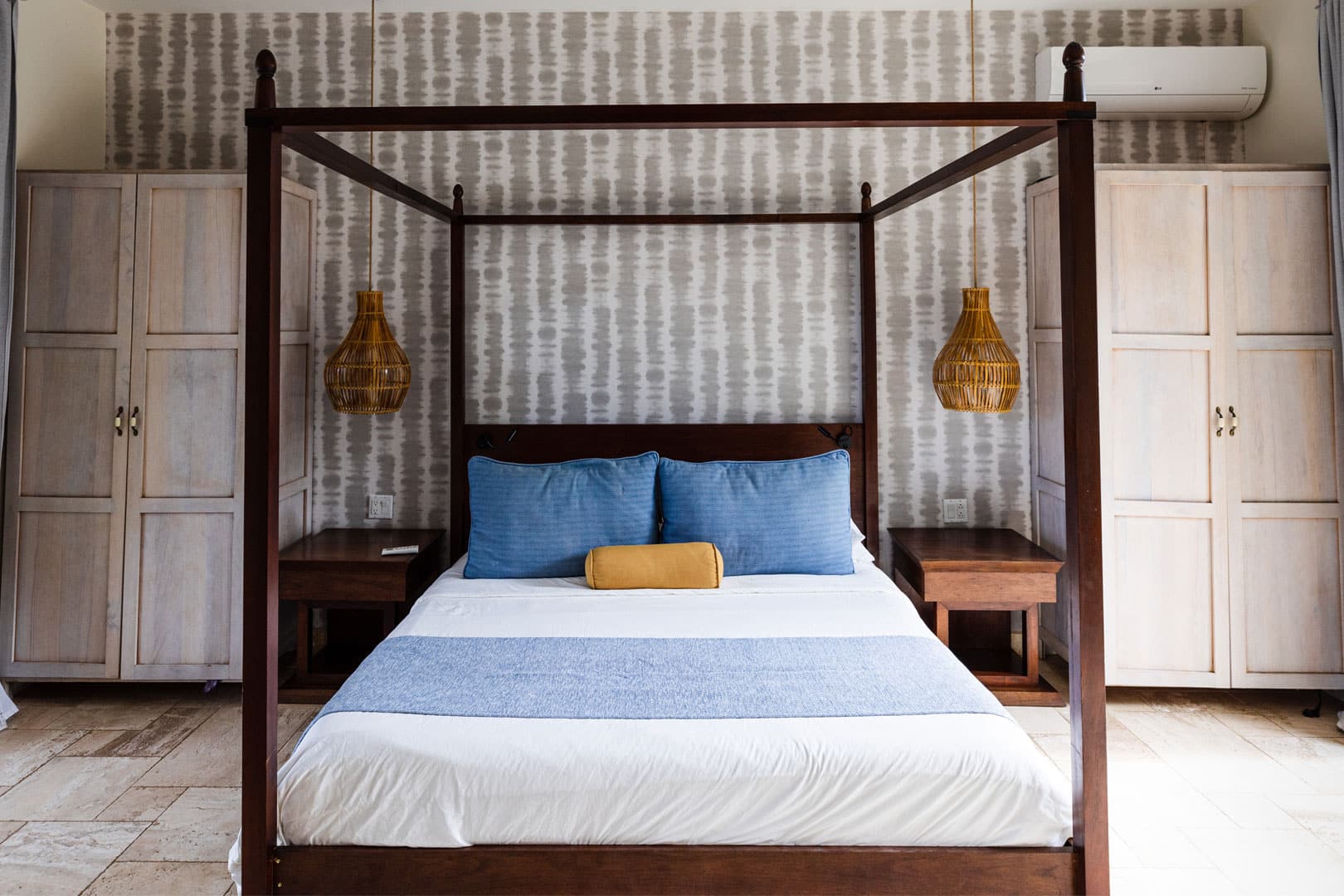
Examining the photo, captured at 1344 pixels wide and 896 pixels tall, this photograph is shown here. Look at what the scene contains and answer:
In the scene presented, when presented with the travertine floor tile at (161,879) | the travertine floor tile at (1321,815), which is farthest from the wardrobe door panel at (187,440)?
the travertine floor tile at (1321,815)

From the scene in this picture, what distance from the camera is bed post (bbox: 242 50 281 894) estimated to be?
63.2 inches

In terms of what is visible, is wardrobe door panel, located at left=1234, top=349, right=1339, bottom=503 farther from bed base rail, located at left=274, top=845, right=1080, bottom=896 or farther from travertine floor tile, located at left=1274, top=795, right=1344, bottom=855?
bed base rail, located at left=274, top=845, right=1080, bottom=896

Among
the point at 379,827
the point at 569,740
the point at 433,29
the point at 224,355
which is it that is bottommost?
the point at 379,827

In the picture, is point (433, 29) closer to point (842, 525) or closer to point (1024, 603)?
point (842, 525)

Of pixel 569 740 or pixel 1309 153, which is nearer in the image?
pixel 569 740

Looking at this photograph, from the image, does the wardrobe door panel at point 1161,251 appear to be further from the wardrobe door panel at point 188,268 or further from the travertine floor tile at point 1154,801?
the wardrobe door panel at point 188,268

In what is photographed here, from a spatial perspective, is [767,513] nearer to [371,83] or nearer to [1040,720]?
[1040,720]

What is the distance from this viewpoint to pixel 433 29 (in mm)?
3535

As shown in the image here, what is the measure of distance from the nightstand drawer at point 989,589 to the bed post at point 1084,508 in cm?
139

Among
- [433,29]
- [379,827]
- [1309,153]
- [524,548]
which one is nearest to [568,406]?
[524,548]

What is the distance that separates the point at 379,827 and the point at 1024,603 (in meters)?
2.27

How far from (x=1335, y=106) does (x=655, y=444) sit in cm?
257

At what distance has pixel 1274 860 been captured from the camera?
212 centimetres

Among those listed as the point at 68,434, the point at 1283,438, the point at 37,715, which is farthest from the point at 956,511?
the point at 37,715
